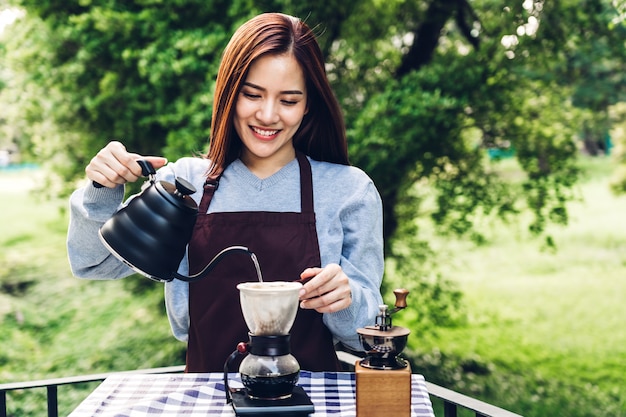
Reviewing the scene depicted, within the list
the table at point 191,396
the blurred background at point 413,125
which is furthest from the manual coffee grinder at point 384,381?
the blurred background at point 413,125

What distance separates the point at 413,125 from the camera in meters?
4.82

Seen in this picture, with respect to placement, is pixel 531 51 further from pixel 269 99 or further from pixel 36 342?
pixel 36 342

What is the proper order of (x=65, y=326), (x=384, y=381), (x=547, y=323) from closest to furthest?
(x=384, y=381) → (x=65, y=326) → (x=547, y=323)

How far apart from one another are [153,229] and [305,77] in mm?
658

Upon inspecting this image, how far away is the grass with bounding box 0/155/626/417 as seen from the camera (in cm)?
651

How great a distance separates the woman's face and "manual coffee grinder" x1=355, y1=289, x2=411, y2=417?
0.64 m

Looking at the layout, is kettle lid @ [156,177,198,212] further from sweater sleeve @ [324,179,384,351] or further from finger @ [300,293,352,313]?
sweater sleeve @ [324,179,384,351]

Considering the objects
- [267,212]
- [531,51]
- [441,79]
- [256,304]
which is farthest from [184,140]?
[256,304]

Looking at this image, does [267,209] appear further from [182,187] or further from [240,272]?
[182,187]

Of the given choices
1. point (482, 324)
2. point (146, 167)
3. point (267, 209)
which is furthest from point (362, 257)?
point (482, 324)

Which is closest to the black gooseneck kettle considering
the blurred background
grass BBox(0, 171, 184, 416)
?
the blurred background

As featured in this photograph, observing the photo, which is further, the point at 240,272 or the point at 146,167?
the point at 240,272

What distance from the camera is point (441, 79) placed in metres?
4.97

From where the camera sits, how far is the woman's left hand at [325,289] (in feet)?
5.33
